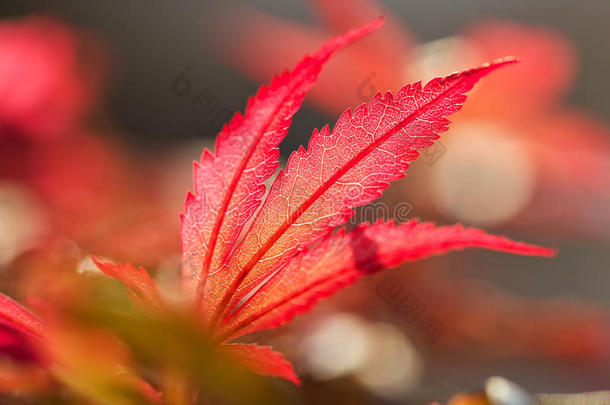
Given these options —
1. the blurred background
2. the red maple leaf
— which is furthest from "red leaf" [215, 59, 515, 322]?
the blurred background

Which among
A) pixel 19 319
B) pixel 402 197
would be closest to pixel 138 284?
pixel 19 319

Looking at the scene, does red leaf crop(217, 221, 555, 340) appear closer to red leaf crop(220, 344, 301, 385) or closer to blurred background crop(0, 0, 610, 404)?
red leaf crop(220, 344, 301, 385)

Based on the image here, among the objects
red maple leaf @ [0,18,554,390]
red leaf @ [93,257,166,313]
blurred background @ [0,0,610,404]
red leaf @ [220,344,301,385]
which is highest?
blurred background @ [0,0,610,404]

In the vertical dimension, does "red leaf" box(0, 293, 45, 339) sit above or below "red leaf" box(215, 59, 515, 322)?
below

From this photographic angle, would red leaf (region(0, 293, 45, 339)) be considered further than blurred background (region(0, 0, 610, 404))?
No

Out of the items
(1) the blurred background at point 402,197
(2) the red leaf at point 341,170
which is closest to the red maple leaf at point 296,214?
(2) the red leaf at point 341,170

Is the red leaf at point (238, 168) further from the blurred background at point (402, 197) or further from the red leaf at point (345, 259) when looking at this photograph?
the blurred background at point (402, 197)
